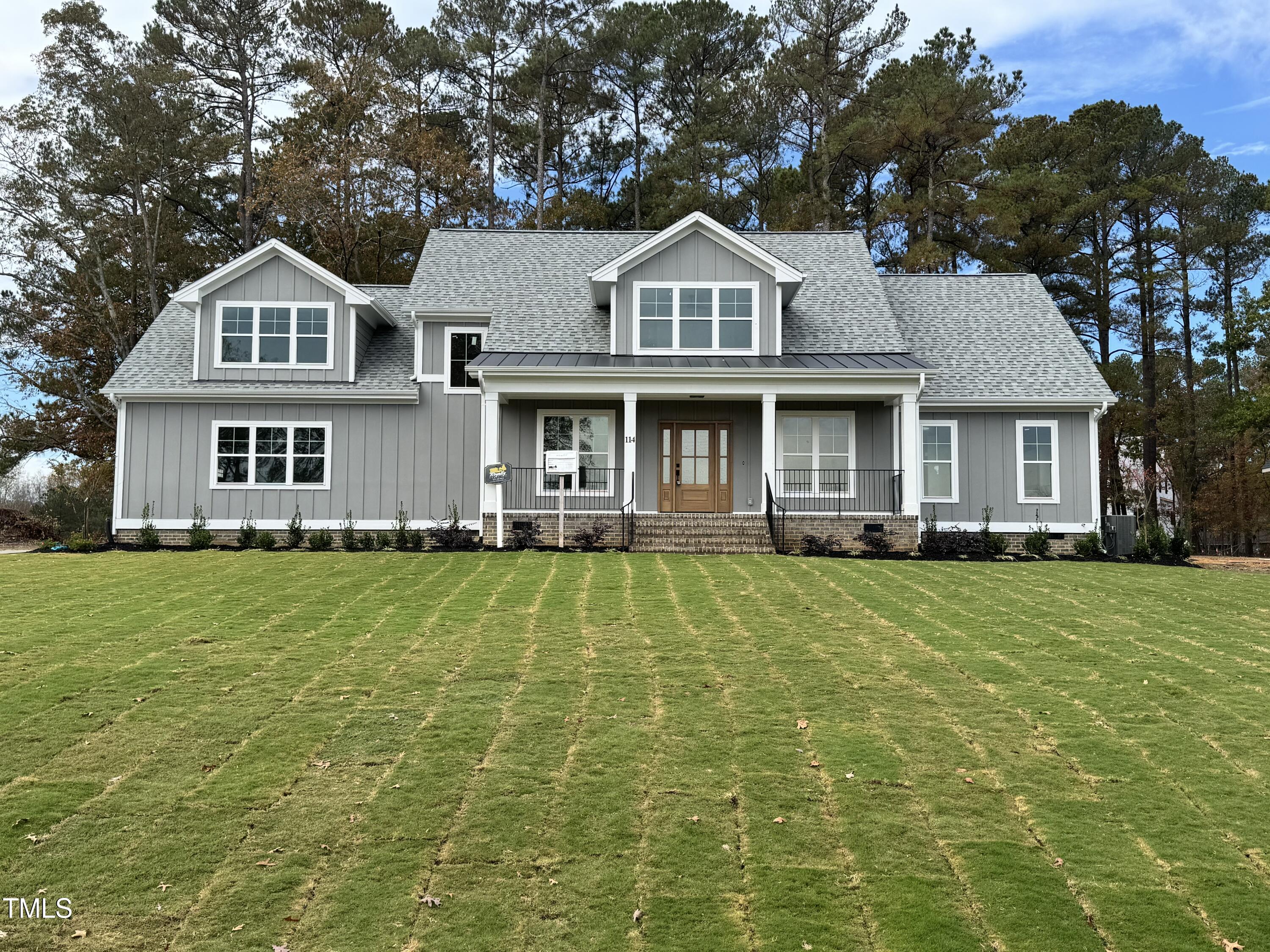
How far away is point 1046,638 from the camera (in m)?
8.97

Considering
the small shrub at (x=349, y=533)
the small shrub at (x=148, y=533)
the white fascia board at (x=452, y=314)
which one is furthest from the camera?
the white fascia board at (x=452, y=314)

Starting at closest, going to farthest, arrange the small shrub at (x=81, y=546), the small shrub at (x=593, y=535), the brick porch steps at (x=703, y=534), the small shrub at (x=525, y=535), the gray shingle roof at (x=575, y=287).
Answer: the brick porch steps at (x=703, y=534) → the small shrub at (x=593, y=535) → the small shrub at (x=525, y=535) → the small shrub at (x=81, y=546) → the gray shingle roof at (x=575, y=287)

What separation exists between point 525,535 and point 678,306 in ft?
19.6

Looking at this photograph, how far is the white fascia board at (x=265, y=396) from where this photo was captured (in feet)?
62.9

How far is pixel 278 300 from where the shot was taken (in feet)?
65.3

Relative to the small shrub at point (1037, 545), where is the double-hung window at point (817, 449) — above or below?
above

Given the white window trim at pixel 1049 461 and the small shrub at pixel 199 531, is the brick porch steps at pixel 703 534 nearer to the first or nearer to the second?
the white window trim at pixel 1049 461

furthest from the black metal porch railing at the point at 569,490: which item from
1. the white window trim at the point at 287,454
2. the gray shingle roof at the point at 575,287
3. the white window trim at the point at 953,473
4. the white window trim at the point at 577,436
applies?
the white window trim at the point at 953,473

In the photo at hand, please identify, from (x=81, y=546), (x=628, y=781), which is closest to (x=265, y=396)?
(x=81, y=546)

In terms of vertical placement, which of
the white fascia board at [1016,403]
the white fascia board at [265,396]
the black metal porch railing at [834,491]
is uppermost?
the white fascia board at [265,396]

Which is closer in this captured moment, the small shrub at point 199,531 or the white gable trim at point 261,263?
the small shrub at point 199,531

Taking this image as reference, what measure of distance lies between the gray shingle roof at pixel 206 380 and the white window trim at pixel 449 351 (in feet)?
2.31

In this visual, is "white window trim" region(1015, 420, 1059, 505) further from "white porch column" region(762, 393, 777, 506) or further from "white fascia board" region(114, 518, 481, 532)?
"white fascia board" region(114, 518, 481, 532)

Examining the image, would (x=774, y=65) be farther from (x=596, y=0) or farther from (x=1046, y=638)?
(x=1046, y=638)
